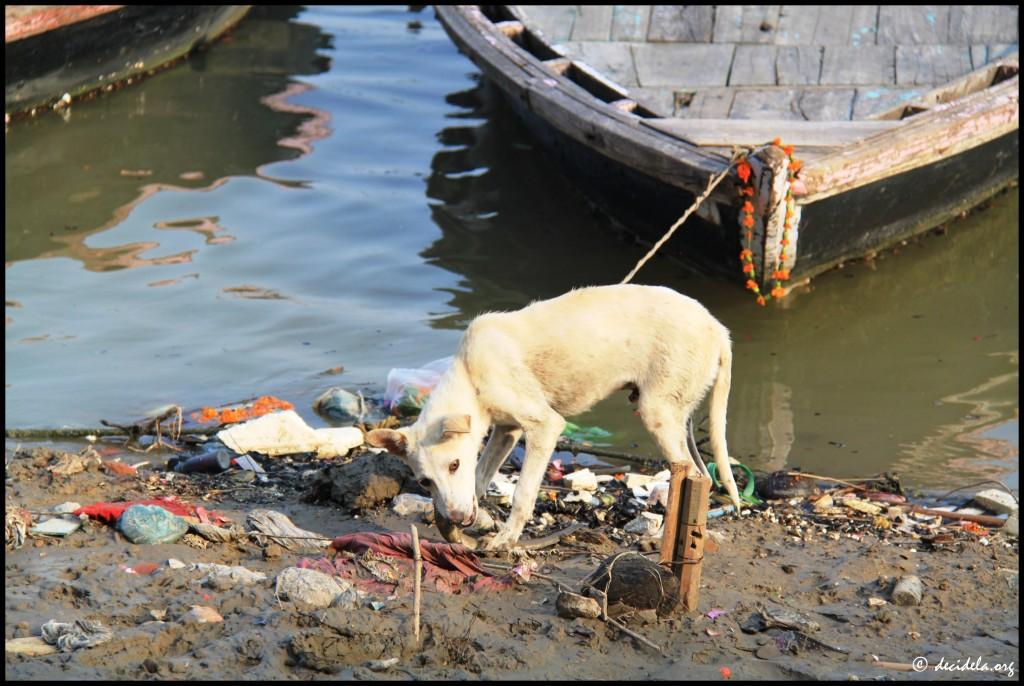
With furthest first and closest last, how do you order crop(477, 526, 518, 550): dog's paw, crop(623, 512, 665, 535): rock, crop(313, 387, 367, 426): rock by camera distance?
crop(313, 387, 367, 426): rock
crop(623, 512, 665, 535): rock
crop(477, 526, 518, 550): dog's paw

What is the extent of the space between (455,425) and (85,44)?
9.94m

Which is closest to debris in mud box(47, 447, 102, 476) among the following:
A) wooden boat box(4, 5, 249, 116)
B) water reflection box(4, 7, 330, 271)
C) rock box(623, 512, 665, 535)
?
rock box(623, 512, 665, 535)

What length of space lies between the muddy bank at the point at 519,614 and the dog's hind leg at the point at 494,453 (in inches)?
15.0

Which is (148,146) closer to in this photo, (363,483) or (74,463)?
(74,463)

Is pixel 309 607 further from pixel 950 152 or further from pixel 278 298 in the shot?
pixel 950 152

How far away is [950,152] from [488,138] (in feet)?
18.8

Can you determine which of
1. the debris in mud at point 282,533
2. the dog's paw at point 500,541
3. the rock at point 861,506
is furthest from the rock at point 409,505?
the rock at point 861,506

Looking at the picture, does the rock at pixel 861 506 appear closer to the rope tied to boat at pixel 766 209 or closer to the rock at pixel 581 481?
the rock at pixel 581 481

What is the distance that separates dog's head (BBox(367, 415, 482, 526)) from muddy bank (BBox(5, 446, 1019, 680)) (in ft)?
1.19

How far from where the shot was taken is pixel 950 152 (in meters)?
9.12

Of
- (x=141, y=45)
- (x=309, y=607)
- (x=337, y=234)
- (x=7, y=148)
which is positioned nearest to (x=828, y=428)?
(x=309, y=607)

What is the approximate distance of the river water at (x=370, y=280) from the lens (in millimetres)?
→ 7840

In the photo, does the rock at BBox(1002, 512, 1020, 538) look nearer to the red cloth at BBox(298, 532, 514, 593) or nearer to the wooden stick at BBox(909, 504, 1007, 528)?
the wooden stick at BBox(909, 504, 1007, 528)

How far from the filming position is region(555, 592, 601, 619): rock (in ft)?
14.8
